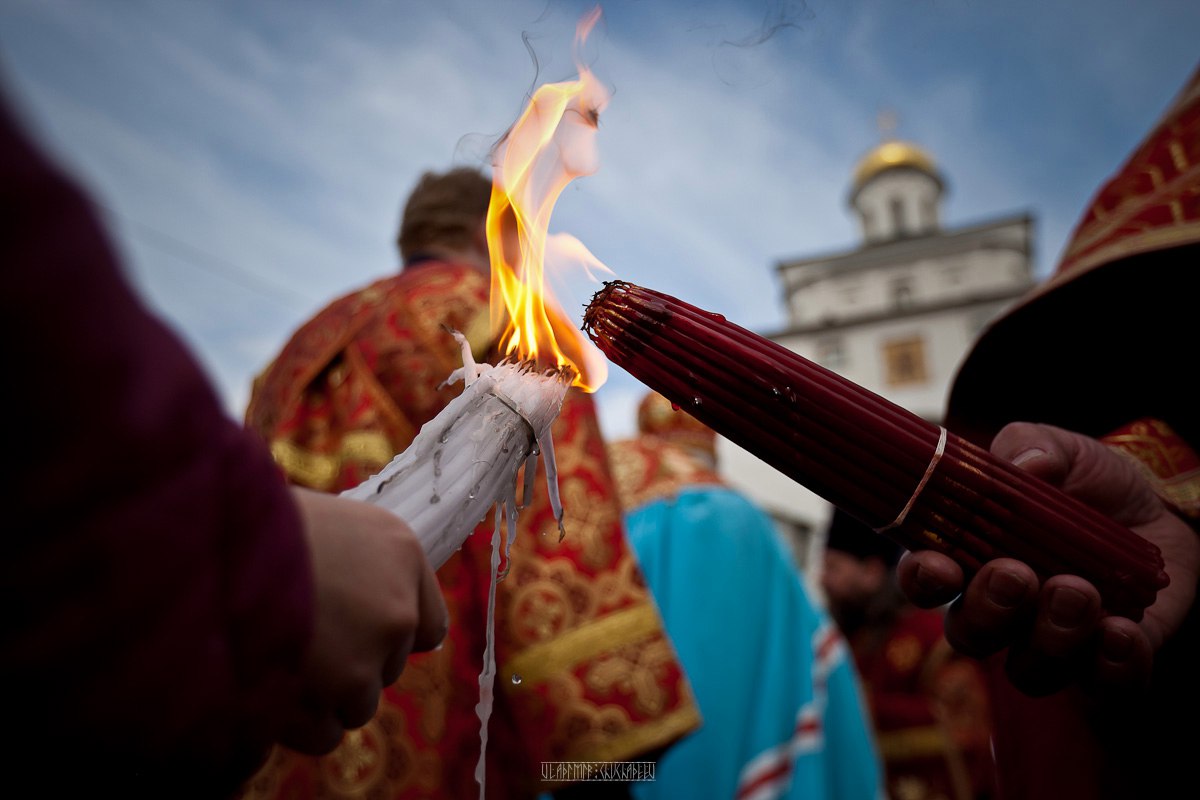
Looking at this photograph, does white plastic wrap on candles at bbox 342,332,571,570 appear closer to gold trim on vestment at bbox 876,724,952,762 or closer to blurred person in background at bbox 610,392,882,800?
blurred person in background at bbox 610,392,882,800

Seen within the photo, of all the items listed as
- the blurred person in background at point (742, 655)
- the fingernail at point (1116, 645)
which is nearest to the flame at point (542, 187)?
the fingernail at point (1116, 645)

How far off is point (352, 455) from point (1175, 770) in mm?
1794

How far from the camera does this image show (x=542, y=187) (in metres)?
1.09

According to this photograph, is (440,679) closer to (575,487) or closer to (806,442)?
(575,487)

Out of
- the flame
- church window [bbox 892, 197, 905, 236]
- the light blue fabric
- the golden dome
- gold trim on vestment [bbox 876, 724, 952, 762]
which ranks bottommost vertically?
gold trim on vestment [bbox 876, 724, 952, 762]

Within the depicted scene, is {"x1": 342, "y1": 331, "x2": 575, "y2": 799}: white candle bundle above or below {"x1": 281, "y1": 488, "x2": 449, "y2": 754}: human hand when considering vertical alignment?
above

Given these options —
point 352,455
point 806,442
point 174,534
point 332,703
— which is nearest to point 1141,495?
point 806,442

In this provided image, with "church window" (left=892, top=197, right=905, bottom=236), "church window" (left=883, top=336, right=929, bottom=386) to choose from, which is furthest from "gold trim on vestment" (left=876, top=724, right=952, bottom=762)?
"church window" (left=892, top=197, right=905, bottom=236)

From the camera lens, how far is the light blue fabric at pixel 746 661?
252cm

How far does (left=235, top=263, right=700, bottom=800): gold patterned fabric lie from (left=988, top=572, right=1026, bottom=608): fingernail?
0.74 metres

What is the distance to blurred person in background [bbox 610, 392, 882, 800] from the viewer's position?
99.1 inches

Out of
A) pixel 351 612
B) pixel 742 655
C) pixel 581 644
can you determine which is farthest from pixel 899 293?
pixel 351 612

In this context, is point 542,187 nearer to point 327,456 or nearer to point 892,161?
point 327,456

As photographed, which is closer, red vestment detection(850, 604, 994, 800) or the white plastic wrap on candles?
the white plastic wrap on candles
